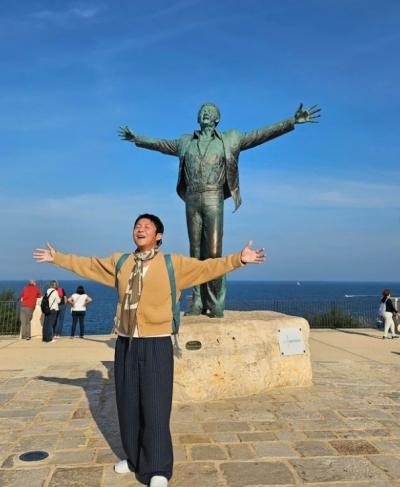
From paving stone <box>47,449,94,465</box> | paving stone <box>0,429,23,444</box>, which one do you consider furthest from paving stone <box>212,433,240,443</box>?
paving stone <box>0,429,23,444</box>

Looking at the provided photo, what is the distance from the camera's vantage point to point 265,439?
14.1ft

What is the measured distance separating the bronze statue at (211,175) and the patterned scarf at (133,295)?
2.77 meters

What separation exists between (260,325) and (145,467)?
3023 millimetres

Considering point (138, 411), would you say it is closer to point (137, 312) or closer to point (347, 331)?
point (137, 312)

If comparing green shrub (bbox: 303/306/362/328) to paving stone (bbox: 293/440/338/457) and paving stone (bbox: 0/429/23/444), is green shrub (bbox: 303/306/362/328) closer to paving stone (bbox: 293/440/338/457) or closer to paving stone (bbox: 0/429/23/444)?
paving stone (bbox: 293/440/338/457)

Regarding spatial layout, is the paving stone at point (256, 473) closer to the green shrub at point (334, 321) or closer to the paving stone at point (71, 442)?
the paving stone at point (71, 442)

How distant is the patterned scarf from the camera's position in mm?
3344

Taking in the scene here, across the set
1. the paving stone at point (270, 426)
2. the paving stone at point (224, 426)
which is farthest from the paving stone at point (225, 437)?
the paving stone at point (270, 426)

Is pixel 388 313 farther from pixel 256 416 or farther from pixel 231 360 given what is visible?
pixel 256 416

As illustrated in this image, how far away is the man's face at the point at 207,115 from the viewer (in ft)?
20.8

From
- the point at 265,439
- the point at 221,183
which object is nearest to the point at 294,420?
the point at 265,439

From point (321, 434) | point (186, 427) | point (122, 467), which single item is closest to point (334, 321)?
point (321, 434)

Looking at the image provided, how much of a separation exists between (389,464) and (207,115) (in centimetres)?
473

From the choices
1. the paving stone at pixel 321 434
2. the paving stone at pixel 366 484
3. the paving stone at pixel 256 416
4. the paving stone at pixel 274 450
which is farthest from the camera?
the paving stone at pixel 256 416
